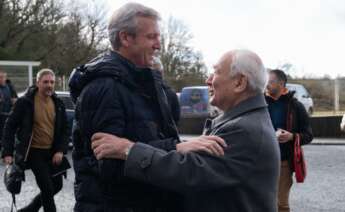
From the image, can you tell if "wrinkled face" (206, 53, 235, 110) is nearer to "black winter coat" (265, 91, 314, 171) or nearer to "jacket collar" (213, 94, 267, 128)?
"jacket collar" (213, 94, 267, 128)

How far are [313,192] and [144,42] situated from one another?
7.82 meters

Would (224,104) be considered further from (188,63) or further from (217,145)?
(188,63)

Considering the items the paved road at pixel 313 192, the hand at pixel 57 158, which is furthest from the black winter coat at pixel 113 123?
the paved road at pixel 313 192

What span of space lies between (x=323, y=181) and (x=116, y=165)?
941 centimetres

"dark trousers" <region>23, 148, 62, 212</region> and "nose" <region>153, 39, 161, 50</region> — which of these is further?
"dark trousers" <region>23, 148, 62, 212</region>

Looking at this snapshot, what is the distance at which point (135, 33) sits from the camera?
2789mm

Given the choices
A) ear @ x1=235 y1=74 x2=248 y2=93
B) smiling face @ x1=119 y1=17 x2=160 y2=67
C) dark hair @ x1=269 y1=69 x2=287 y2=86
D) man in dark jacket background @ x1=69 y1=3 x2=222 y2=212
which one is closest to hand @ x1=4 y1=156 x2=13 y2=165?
dark hair @ x1=269 y1=69 x2=287 y2=86

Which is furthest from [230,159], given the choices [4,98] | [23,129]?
[4,98]

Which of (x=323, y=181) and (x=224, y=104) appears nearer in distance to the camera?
(x=224, y=104)

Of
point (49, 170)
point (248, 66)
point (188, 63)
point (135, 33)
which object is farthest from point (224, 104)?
point (188, 63)

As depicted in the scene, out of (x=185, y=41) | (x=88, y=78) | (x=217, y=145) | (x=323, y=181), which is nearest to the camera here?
(x=217, y=145)

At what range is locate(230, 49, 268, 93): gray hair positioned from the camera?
2.72 meters

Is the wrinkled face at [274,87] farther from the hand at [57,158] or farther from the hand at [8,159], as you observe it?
the hand at [8,159]

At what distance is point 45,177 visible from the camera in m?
6.79
